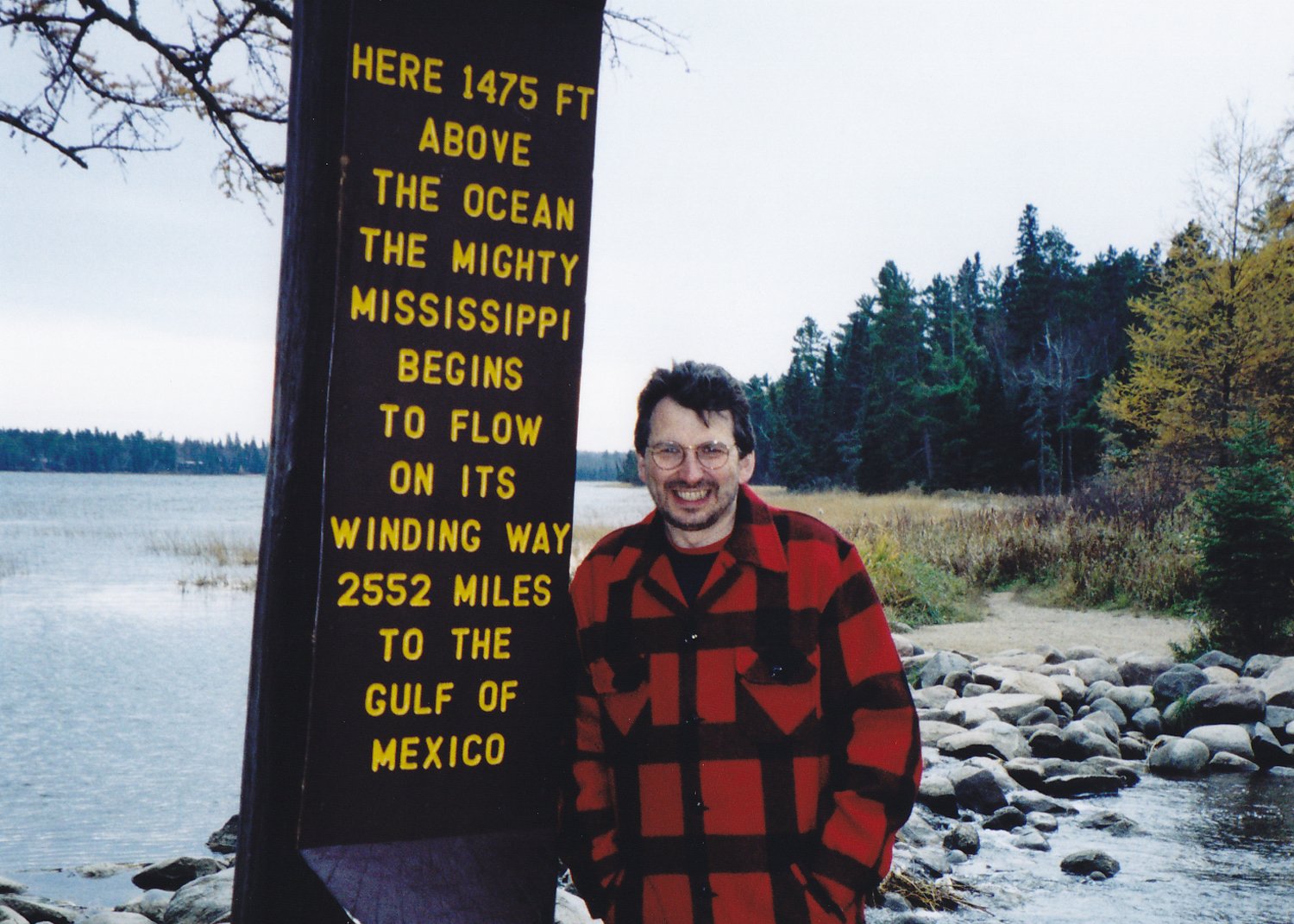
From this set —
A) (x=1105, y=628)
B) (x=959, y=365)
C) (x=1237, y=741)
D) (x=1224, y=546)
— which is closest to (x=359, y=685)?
(x=1237, y=741)

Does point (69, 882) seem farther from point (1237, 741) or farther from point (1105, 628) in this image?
point (1105, 628)

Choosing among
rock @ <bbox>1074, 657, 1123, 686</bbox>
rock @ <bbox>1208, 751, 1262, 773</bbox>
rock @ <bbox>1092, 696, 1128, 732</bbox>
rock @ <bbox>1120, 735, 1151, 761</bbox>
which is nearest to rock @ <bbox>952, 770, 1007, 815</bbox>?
rock @ <bbox>1120, 735, 1151, 761</bbox>

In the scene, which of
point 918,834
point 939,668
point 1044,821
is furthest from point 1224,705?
point 918,834

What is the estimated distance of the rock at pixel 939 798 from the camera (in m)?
6.91

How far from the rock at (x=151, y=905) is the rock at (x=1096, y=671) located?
815 cm

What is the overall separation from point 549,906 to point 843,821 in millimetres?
905

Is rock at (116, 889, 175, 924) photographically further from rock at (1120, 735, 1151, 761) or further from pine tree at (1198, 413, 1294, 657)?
pine tree at (1198, 413, 1294, 657)

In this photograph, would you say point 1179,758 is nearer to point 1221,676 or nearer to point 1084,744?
point 1084,744

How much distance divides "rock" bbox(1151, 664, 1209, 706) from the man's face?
825 cm

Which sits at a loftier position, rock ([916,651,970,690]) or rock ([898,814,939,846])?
rock ([916,651,970,690])

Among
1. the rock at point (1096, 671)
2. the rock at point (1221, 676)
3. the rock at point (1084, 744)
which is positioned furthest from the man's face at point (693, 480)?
the rock at point (1096, 671)

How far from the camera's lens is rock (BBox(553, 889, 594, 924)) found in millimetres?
4766

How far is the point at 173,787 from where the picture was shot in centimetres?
932

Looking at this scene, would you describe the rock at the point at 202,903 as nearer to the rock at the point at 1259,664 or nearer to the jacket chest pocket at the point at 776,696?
the jacket chest pocket at the point at 776,696
